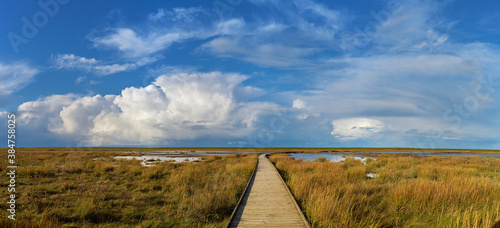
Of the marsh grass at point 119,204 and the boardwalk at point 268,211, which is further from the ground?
the boardwalk at point 268,211

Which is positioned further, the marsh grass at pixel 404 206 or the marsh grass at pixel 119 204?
the marsh grass at pixel 119 204

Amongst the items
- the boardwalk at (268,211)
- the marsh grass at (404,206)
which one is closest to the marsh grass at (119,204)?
the boardwalk at (268,211)

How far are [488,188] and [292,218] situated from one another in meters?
10.4

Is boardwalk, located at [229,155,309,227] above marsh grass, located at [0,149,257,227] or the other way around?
above

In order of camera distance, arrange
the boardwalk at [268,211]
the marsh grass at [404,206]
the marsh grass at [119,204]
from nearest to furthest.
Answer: the boardwalk at [268,211] → the marsh grass at [404,206] → the marsh grass at [119,204]

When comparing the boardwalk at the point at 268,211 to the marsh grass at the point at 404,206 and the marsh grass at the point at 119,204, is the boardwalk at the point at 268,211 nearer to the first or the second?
the marsh grass at the point at 404,206

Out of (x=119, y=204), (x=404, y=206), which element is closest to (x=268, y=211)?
(x=404, y=206)

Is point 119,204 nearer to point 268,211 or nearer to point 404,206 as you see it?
point 268,211

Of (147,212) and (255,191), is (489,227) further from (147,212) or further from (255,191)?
(147,212)

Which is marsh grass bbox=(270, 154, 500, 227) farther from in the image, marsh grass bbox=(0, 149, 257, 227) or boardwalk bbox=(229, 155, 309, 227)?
marsh grass bbox=(0, 149, 257, 227)

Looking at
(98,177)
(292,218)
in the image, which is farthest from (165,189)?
(292,218)

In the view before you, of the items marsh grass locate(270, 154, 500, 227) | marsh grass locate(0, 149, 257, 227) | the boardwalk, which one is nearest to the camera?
the boardwalk

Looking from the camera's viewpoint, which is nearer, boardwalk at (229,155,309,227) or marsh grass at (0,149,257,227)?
boardwalk at (229,155,309,227)

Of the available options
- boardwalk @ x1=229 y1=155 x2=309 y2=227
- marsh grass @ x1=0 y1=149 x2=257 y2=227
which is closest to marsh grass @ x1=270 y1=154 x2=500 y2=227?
boardwalk @ x1=229 y1=155 x2=309 y2=227
